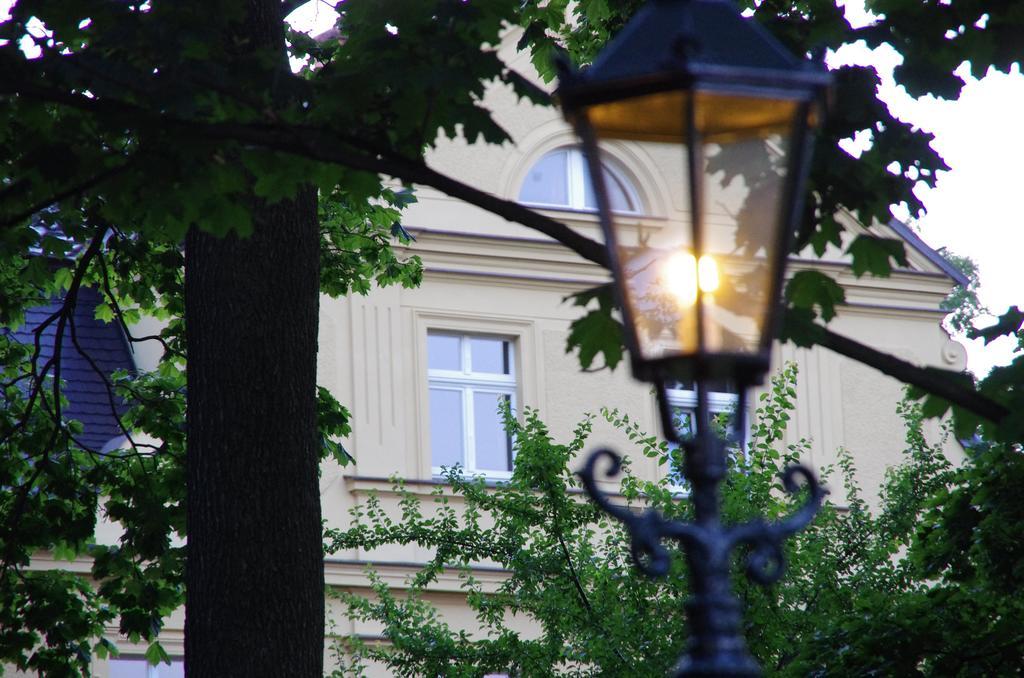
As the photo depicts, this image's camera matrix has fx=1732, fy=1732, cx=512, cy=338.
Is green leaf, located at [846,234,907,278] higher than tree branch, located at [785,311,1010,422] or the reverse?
higher

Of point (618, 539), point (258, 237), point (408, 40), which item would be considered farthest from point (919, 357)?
point (408, 40)

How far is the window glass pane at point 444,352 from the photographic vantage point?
18422 millimetres

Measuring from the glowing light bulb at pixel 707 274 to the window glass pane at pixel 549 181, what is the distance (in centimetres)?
1572

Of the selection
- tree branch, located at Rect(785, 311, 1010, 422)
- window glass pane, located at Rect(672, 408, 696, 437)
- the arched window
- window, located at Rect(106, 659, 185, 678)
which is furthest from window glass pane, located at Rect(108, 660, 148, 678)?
tree branch, located at Rect(785, 311, 1010, 422)

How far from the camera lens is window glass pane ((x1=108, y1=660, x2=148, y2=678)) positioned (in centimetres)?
1631

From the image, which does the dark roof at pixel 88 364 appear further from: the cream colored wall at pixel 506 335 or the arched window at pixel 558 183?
the arched window at pixel 558 183

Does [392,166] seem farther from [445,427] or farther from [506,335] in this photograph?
[506,335]

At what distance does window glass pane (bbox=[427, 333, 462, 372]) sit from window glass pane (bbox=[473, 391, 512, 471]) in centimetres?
47

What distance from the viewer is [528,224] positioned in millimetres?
4961

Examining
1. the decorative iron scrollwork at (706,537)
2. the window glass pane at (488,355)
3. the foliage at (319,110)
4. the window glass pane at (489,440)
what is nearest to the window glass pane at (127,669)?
the window glass pane at (489,440)

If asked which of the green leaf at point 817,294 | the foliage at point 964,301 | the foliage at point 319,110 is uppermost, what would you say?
the foliage at point 964,301

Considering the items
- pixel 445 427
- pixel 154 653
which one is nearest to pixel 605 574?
pixel 154 653

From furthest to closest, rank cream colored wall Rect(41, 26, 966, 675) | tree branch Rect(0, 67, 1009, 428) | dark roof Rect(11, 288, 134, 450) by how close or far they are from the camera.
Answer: cream colored wall Rect(41, 26, 966, 675), dark roof Rect(11, 288, 134, 450), tree branch Rect(0, 67, 1009, 428)

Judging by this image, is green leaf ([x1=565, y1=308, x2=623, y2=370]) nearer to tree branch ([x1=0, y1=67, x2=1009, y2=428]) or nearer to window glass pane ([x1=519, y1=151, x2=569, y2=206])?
tree branch ([x1=0, y1=67, x2=1009, y2=428])
